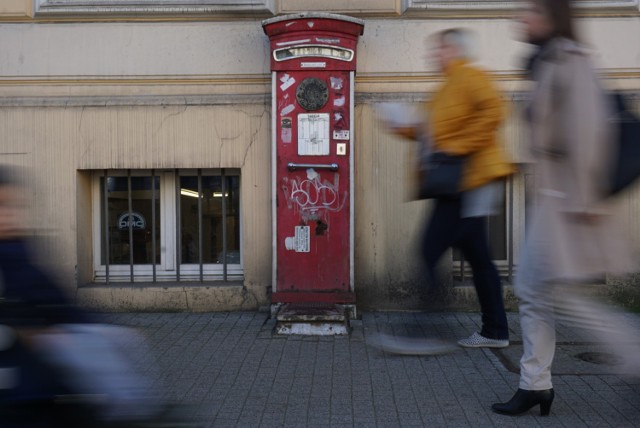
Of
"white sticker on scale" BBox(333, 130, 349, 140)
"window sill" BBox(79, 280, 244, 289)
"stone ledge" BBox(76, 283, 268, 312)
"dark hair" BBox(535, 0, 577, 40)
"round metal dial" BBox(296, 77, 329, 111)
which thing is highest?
"round metal dial" BBox(296, 77, 329, 111)

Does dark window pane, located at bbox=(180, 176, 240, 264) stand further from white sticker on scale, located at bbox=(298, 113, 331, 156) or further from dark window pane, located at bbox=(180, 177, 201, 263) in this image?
white sticker on scale, located at bbox=(298, 113, 331, 156)

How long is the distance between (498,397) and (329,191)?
327cm

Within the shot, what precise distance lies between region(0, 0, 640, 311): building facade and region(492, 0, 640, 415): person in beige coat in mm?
4127

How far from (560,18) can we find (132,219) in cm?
587

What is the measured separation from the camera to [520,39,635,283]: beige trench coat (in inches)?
135

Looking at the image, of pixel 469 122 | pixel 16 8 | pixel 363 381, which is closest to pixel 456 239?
pixel 469 122

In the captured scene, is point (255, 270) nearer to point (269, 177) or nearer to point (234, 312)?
point (234, 312)

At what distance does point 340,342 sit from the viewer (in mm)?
6559

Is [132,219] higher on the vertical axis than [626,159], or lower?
lower

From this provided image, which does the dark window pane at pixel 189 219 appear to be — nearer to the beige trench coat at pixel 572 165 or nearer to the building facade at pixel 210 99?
the building facade at pixel 210 99

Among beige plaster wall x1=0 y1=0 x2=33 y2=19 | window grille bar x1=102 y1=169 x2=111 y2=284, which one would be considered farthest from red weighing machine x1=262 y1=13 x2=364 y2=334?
beige plaster wall x1=0 y1=0 x2=33 y2=19

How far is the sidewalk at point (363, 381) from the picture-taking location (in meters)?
4.45

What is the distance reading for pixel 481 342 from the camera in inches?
232

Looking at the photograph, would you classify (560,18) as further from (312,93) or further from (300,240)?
(300,240)
